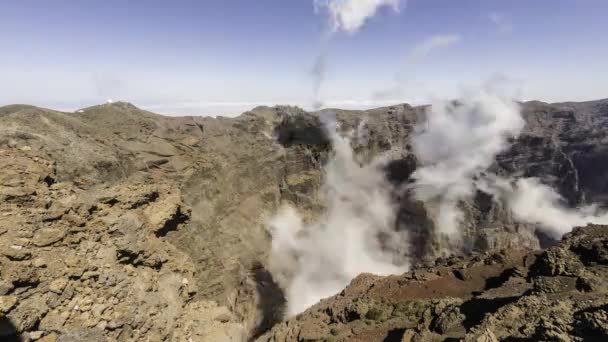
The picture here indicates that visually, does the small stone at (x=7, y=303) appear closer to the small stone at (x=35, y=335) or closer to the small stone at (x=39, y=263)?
the small stone at (x=35, y=335)

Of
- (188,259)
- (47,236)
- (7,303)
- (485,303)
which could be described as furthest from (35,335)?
(485,303)

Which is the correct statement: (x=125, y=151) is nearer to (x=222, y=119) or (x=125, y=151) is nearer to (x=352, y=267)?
(x=222, y=119)

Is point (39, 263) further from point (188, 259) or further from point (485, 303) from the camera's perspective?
point (485, 303)

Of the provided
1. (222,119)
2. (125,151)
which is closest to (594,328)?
(125,151)

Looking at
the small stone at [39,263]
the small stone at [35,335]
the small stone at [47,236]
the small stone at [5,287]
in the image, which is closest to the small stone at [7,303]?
the small stone at [5,287]

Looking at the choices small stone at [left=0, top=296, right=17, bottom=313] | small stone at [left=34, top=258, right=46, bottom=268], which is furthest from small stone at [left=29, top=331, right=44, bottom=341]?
small stone at [left=34, top=258, right=46, bottom=268]
